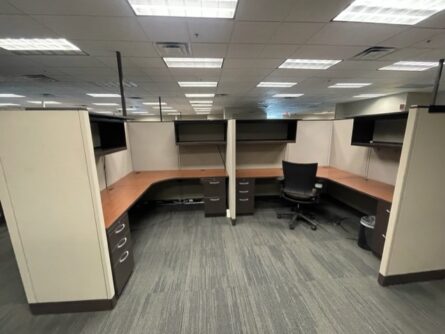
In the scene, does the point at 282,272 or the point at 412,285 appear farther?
the point at 282,272

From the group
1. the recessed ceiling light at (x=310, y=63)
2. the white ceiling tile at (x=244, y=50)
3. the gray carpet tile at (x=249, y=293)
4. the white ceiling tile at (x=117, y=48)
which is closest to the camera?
the gray carpet tile at (x=249, y=293)

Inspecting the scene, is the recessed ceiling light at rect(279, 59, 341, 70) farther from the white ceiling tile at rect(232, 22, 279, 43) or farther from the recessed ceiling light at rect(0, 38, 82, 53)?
the recessed ceiling light at rect(0, 38, 82, 53)

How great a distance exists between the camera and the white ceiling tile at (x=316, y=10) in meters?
1.97

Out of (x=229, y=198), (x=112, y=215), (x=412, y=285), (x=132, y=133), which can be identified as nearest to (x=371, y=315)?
(x=412, y=285)

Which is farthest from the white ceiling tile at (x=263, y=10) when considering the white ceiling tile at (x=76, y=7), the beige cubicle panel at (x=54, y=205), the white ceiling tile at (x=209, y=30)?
the beige cubicle panel at (x=54, y=205)

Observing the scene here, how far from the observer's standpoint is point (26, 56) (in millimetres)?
3281

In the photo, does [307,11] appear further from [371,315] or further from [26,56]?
[26,56]

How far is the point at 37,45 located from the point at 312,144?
4756 millimetres

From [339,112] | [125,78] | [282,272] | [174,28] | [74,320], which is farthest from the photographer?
[339,112]

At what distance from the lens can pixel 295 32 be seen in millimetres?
2572

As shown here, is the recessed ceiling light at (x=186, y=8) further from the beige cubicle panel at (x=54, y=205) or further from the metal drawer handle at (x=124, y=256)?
the metal drawer handle at (x=124, y=256)

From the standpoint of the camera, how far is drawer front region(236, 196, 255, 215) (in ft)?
10.4

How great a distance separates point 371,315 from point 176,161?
10.4 ft

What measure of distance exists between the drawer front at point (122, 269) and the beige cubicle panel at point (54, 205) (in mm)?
76
